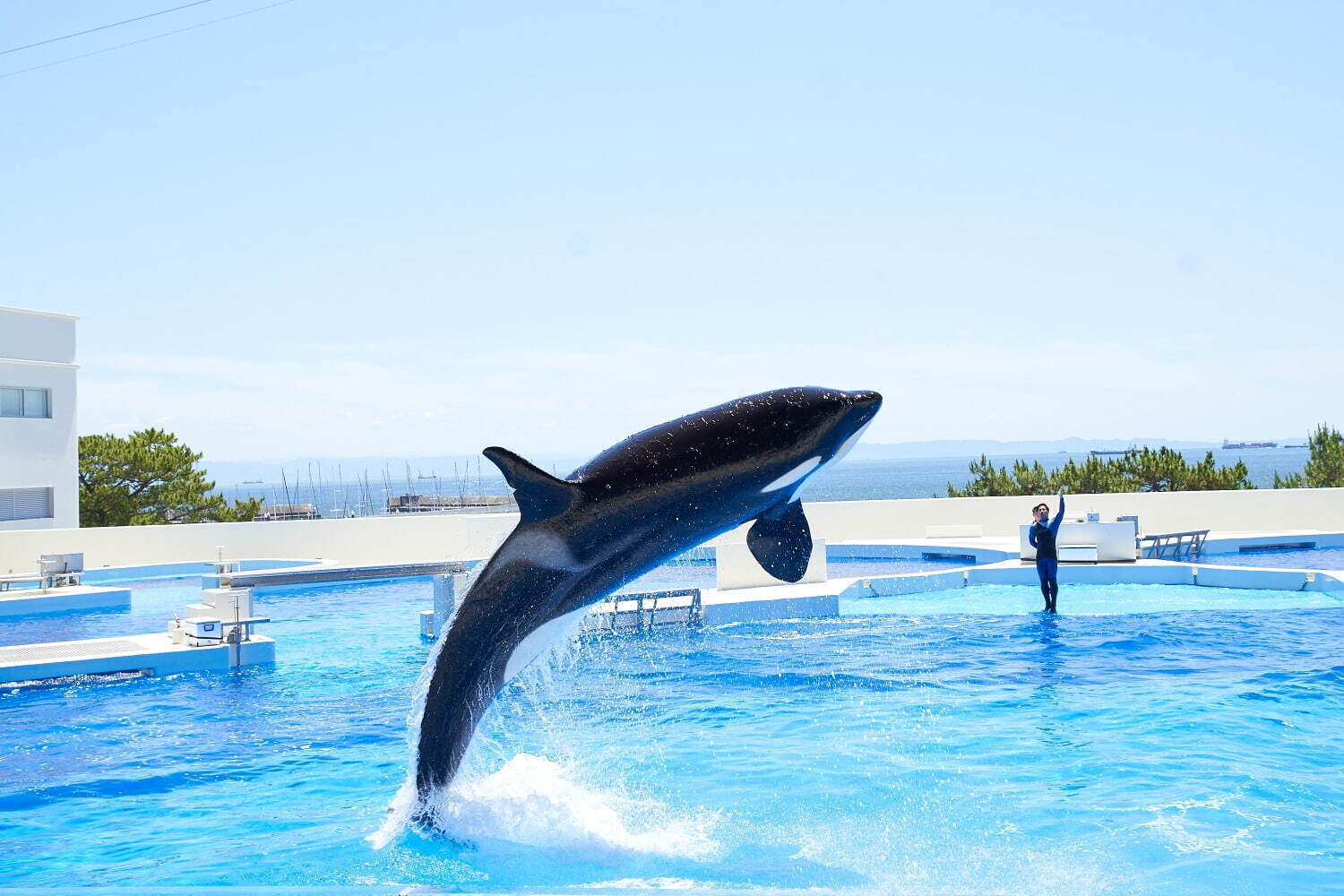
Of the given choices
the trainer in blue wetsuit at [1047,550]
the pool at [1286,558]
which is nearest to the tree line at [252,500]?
the pool at [1286,558]

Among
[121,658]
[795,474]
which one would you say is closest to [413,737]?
[795,474]

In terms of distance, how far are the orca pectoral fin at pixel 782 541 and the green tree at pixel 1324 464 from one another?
88.5 feet

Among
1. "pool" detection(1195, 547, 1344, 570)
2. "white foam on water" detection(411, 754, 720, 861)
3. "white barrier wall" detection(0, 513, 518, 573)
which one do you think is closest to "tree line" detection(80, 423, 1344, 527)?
"pool" detection(1195, 547, 1344, 570)

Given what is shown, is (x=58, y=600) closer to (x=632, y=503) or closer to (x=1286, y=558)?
(x=632, y=503)

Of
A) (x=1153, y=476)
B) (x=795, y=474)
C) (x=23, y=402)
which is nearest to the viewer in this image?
(x=795, y=474)

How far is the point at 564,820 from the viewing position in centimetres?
614

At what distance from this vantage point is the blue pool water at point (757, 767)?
18.6 ft

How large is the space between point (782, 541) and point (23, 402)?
1049 inches

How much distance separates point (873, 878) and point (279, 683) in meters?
6.92

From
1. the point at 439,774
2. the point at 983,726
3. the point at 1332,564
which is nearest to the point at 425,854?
the point at 439,774

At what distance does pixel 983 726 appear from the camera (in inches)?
332

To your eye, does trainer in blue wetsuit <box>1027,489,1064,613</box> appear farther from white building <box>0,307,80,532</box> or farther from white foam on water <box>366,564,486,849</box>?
white building <box>0,307,80,532</box>

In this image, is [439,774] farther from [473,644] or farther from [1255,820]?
[1255,820]

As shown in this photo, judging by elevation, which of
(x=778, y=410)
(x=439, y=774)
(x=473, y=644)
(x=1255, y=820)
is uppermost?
(x=778, y=410)
